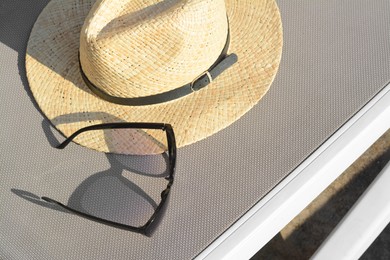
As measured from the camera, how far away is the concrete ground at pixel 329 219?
4.50 feet

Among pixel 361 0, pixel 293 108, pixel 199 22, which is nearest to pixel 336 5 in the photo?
pixel 361 0

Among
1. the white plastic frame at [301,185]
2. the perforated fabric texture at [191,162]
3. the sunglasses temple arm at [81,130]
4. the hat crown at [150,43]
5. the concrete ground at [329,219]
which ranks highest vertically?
the hat crown at [150,43]

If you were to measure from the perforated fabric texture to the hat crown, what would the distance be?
0.40ft

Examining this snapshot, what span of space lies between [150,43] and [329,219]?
81cm

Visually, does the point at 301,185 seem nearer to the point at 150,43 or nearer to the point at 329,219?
the point at 150,43

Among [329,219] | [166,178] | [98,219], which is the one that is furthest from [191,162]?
[329,219]

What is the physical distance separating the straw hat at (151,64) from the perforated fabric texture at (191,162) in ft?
0.12

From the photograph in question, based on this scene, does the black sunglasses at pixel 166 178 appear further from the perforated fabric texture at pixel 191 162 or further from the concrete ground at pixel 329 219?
the concrete ground at pixel 329 219

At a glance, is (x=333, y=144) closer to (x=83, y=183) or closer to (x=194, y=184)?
(x=194, y=184)

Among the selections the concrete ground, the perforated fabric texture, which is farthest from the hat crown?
the concrete ground

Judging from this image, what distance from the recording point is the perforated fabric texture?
0.82 m

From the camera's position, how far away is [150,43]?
0.79 metres

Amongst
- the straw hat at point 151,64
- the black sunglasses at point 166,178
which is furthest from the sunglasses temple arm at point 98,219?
the straw hat at point 151,64

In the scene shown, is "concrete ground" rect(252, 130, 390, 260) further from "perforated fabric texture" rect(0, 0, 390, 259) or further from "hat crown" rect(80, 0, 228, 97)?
"hat crown" rect(80, 0, 228, 97)
